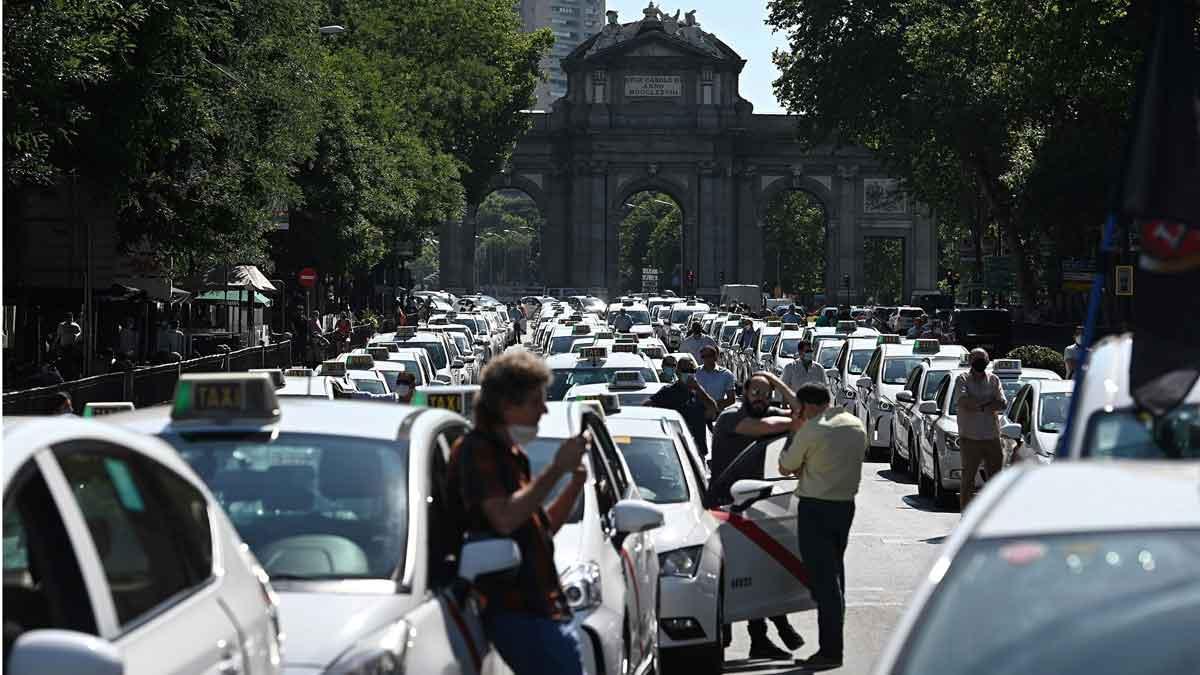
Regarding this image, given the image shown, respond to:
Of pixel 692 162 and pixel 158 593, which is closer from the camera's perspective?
pixel 158 593

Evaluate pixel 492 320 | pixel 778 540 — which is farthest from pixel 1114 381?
pixel 492 320

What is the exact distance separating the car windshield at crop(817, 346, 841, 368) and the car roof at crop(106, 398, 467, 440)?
100 ft

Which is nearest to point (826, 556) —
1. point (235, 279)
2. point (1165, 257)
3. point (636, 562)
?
point (636, 562)

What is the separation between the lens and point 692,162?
140 metres

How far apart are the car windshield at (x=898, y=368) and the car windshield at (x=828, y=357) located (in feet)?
20.7

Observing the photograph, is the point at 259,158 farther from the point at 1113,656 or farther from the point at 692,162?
the point at 692,162

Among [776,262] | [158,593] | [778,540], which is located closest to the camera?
[158,593]

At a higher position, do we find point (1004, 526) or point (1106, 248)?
point (1106, 248)

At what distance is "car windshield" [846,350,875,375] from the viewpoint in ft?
115

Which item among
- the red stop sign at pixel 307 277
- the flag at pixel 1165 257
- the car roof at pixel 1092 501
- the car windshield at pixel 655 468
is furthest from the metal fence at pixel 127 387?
the car roof at pixel 1092 501

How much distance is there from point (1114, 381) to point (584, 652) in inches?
86.6

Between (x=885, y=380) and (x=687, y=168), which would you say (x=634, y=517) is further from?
(x=687, y=168)

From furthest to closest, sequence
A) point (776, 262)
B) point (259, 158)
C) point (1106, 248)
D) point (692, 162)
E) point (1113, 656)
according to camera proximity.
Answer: point (776, 262)
point (692, 162)
point (259, 158)
point (1106, 248)
point (1113, 656)

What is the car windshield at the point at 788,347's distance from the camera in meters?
43.1
